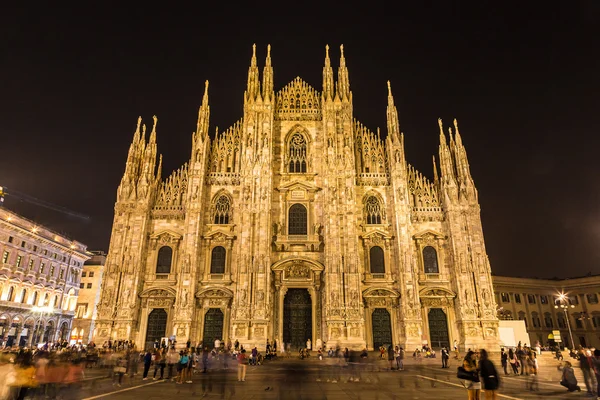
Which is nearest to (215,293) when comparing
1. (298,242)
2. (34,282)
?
(298,242)

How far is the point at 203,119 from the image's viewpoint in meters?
37.6

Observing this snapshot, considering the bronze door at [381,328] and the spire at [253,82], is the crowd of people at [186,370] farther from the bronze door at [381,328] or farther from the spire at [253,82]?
the spire at [253,82]

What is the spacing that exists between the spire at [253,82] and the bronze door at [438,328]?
2536 cm

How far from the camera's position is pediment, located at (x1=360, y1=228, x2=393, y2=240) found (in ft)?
115

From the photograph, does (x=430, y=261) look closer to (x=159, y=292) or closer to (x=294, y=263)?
(x=294, y=263)

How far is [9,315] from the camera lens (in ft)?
148

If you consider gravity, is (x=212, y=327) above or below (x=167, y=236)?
below

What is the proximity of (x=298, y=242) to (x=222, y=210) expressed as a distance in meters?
7.52

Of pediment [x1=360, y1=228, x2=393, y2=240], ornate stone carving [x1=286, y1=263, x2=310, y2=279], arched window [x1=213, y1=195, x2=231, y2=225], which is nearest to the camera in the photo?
ornate stone carving [x1=286, y1=263, x2=310, y2=279]

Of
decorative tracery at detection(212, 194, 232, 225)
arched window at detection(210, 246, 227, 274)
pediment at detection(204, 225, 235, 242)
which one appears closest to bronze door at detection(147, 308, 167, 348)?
arched window at detection(210, 246, 227, 274)

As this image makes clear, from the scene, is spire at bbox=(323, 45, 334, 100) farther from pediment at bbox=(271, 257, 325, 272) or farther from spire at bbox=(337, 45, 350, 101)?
pediment at bbox=(271, 257, 325, 272)

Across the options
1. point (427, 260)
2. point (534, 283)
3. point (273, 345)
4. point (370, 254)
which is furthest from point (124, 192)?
point (534, 283)

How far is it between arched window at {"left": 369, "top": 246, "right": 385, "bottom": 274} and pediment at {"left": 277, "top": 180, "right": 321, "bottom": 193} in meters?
7.44

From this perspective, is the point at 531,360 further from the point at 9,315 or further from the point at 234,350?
the point at 9,315
